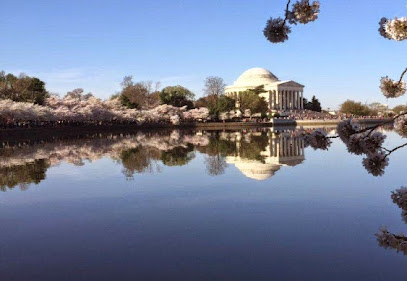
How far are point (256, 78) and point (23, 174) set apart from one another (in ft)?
368

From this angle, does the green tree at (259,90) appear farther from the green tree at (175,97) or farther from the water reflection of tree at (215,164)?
the water reflection of tree at (215,164)

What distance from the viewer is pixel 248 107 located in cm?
9288

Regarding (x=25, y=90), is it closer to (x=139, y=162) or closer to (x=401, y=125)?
(x=139, y=162)

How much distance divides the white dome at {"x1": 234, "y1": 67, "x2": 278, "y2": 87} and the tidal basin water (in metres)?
107

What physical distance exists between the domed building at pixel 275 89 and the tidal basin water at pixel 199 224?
336 feet

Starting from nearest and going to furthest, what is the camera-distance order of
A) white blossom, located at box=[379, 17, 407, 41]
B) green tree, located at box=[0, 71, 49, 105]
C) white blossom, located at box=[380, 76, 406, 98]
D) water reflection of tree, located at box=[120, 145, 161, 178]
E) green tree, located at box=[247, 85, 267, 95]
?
white blossom, located at box=[379, 17, 407, 41] < white blossom, located at box=[380, 76, 406, 98] < water reflection of tree, located at box=[120, 145, 161, 178] < green tree, located at box=[0, 71, 49, 105] < green tree, located at box=[247, 85, 267, 95]

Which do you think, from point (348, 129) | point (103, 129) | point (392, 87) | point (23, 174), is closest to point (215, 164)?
point (23, 174)

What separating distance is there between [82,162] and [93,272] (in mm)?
18677

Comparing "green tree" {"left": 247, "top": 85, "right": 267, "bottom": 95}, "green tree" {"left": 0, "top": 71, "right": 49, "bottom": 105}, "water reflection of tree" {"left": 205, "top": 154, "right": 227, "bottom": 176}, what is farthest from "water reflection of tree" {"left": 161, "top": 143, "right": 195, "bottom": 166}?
"green tree" {"left": 247, "top": 85, "right": 267, "bottom": 95}

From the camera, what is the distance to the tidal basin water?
7.65 m

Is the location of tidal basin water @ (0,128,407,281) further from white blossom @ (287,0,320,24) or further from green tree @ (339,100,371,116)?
green tree @ (339,100,371,116)

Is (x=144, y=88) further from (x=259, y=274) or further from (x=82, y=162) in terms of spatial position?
(x=259, y=274)

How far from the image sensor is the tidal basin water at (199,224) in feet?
25.1

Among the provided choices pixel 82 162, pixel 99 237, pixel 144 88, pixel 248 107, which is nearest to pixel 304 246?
pixel 99 237
